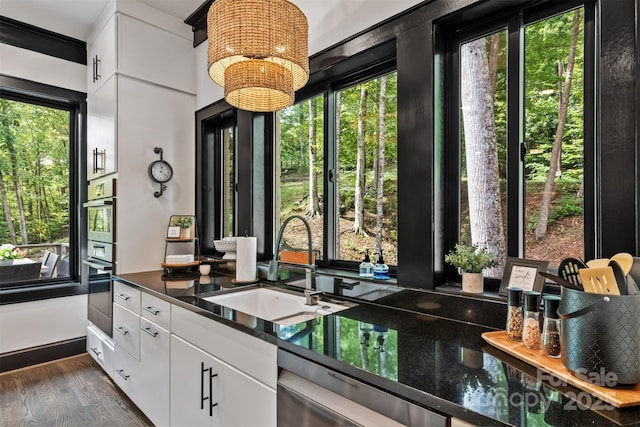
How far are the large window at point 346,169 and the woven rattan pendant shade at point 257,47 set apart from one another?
0.64 metres

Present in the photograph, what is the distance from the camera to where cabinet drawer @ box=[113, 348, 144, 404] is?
2.27 metres

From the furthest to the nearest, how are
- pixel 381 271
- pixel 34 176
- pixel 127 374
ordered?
pixel 34 176
pixel 127 374
pixel 381 271

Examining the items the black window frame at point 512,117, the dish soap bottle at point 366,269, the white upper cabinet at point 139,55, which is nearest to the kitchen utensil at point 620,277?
the black window frame at point 512,117

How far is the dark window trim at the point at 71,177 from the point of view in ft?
9.88

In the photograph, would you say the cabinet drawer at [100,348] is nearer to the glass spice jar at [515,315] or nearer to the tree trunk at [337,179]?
the tree trunk at [337,179]

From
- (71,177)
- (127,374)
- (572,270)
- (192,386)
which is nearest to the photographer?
(572,270)

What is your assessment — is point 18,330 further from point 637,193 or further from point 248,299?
point 637,193

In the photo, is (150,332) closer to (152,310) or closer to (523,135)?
(152,310)

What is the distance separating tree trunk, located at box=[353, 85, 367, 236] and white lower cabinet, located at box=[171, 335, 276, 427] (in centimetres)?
111

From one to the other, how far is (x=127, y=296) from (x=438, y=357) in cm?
219

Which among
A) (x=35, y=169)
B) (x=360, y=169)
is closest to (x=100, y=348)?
(x=35, y=169)

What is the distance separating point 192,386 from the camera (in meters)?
1.72

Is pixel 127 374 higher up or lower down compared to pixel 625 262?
lower down

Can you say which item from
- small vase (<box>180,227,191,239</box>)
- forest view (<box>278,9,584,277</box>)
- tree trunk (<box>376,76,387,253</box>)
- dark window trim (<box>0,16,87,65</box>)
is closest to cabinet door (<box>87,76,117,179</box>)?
dark window trim (<box>0,16,87,65</box>)
